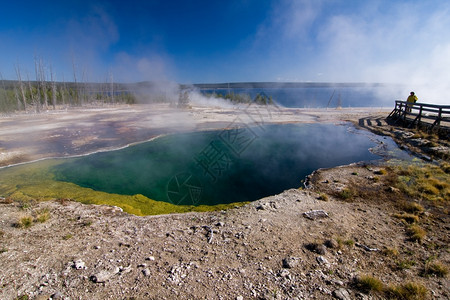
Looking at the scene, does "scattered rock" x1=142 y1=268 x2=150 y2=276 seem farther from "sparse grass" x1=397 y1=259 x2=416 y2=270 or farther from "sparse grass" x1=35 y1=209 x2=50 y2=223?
"sparse grass" x1=397 y1=259 x2=416 y2=270

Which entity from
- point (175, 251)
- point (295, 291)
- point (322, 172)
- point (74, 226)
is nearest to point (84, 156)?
point (74, 226)

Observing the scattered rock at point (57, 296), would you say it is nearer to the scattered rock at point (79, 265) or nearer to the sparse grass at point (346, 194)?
the scattered rock at point (79, 265)

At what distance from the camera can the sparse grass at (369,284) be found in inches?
142

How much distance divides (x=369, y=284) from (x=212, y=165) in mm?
10980

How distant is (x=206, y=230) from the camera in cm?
564

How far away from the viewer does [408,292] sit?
3.47m

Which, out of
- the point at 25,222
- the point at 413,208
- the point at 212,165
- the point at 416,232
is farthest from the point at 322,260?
the point at 212,165

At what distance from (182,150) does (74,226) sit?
1112 cm

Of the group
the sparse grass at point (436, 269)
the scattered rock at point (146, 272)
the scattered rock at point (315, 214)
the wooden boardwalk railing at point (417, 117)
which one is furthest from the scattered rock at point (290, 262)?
the wooden boardwalk railing at point (417, 117)

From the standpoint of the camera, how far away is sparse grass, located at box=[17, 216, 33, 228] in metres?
5.69

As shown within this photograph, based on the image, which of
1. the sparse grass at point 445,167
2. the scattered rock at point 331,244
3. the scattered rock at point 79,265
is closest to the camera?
the scattered rock at point 79,265

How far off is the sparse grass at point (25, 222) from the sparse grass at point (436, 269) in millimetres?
8727

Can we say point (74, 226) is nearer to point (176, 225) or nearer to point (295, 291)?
point (176, 225)

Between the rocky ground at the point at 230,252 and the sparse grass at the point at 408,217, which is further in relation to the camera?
the sparse grass at the point at 408,217
